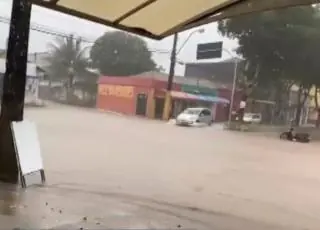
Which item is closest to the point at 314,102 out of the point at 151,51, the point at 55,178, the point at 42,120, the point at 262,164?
the point at 262,164

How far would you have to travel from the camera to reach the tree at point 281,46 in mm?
9594

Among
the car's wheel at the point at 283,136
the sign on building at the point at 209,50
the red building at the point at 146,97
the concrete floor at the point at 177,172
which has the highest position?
the sign on building at the point at 209,50

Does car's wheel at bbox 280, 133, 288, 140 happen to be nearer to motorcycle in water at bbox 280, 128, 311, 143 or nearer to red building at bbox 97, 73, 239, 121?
motorcycle in water at bbox 280, 128, 311, 143

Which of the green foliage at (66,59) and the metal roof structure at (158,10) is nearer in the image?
the metal roof structure at (158,10)

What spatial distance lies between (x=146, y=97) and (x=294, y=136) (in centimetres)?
298

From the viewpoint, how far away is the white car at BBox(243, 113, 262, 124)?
10.6 meters

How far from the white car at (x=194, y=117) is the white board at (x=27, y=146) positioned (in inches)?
228

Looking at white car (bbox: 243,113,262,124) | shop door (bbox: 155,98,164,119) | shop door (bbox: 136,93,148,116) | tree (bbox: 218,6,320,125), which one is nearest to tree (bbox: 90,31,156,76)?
shop door (bbox: 136,93,148,116)

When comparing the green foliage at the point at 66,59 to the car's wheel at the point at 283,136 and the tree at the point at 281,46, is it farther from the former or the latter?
the car's wheel at the point at 283,136

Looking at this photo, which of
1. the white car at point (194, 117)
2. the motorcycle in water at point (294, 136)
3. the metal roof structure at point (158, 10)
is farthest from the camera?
the motorcycle in water at point (294, 136)

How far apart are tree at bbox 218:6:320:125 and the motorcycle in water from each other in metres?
0.33

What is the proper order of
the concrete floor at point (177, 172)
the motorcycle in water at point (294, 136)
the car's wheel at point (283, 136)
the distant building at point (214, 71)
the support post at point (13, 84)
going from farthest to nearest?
the car's wheel at point (283, 136) < the motorcycle in water at point (294, 136) < the distant building at point (214, 71) < the support post at point (13, 84) < the concrete floor at point (177, 172)

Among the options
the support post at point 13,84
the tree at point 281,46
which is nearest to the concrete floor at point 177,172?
the support post at point 13,84

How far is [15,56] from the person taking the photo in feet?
14.3
